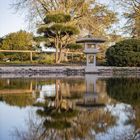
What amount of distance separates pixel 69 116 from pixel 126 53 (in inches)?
753

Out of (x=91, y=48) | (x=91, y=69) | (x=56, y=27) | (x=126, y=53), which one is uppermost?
(x=56, y=27)

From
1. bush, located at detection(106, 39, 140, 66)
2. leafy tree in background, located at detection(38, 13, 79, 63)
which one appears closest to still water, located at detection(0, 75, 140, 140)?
bush, located at detection(106, 39, 140, 66)

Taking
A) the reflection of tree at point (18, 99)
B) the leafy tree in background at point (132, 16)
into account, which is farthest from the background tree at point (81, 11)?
the reflection of tree at point (18, 99)

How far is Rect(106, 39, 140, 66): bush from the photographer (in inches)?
1027

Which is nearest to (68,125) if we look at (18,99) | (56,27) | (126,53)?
(18,99)

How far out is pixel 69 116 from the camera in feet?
23.9

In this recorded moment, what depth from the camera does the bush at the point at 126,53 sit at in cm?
2608

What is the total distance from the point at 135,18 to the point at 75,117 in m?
30.6

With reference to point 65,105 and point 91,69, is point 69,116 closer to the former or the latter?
point 65,105

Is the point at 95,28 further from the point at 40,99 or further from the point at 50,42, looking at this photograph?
the point at 40,99

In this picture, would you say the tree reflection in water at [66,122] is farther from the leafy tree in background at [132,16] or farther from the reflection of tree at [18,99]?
the leafy tree in background at [132,16]

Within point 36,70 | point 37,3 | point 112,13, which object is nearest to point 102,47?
point 112,13

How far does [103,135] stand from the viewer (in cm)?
573

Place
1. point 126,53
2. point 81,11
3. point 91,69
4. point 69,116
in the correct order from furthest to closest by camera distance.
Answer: point 81,11 → point 126,53 → point 91,69 → point 69,116
